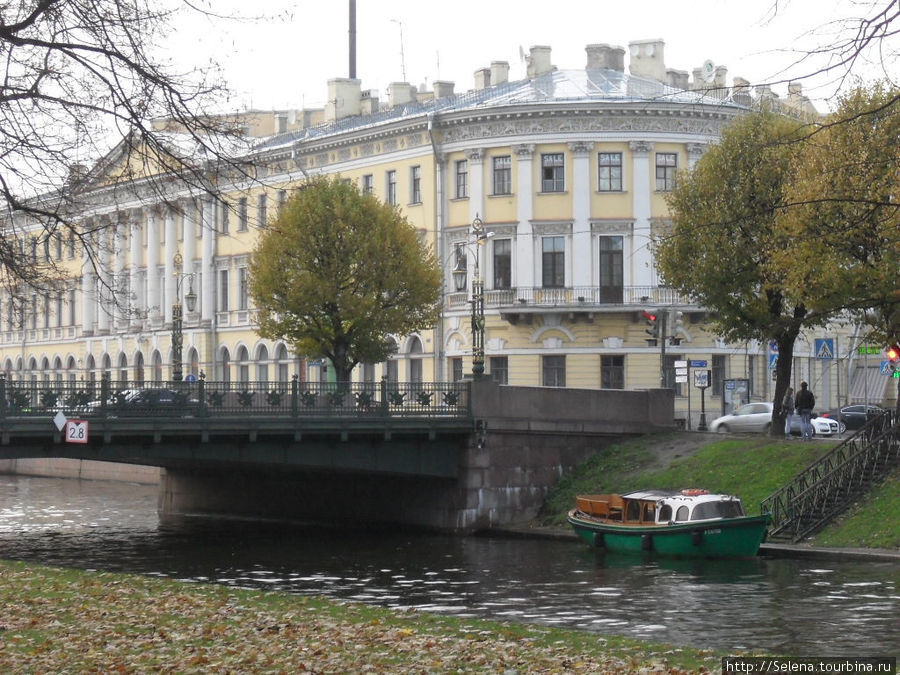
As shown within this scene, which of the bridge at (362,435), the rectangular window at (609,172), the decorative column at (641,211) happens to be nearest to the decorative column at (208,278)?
the rectangular window at (609,172)

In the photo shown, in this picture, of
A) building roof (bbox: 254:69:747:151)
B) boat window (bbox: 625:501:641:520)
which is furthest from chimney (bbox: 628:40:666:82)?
boat window (bbox: 625:501:641:520)

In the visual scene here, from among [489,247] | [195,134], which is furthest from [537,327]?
[195,134]

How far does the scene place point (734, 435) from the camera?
48094mm

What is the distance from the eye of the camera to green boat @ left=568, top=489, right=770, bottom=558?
122ft

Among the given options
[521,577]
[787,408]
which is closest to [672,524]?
[521,577]

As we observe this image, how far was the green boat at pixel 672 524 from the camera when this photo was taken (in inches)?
1462

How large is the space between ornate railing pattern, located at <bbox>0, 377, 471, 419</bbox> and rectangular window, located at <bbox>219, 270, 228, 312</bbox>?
36539mm

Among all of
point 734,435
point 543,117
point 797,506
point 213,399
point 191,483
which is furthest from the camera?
point 543,117

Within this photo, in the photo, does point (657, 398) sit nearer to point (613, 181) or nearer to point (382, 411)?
point (382, 411)

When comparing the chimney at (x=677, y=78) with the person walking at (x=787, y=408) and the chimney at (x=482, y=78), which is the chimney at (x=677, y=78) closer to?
the chimney at (x=482, y=78)

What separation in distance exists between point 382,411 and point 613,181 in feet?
82.0

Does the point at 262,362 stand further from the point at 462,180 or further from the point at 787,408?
the point at 787,408

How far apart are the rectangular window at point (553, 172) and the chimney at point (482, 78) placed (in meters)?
9.05

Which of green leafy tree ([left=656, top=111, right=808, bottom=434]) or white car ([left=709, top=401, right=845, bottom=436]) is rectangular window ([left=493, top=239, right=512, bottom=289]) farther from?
green leafy tree ([left=656, top=111, right=808, bottom=434])
